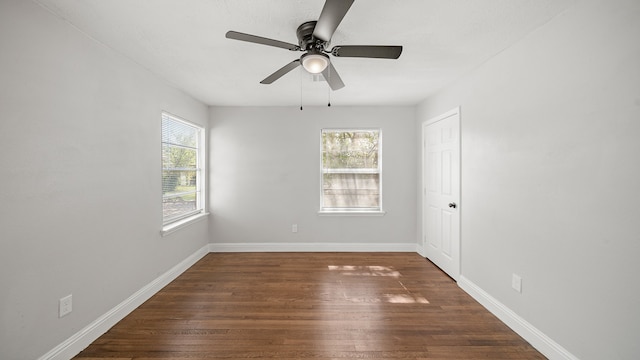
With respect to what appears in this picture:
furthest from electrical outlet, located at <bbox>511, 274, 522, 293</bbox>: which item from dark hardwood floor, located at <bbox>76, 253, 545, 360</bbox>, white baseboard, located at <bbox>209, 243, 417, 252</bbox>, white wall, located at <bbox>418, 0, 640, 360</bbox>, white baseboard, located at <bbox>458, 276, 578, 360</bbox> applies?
white baseboard, located at <bbox>209, 243, 417, 252</bbox>

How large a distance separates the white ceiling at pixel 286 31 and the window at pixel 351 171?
134cm

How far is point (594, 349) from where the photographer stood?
5.28ft

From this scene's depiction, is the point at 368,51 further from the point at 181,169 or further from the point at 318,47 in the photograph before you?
the point at 181,169

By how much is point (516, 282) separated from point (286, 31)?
2.77 meters

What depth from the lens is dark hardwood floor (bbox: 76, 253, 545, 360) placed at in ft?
6.41

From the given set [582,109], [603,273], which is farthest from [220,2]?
[603,273]

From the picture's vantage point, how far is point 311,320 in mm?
2336

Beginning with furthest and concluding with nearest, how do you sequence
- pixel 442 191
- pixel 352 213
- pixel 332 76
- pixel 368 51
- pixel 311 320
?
pixel 352 213 < pixel 442 191 < pixel 311 320 < pixel 332 76 < pixel 368 51

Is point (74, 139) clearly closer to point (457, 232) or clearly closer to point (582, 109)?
point (582, 109)

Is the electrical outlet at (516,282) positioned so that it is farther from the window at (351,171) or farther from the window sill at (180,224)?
the window sill at (180,224)

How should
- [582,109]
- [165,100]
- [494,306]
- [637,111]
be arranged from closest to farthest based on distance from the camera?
1. [637,111]
2. [582,109]
3. [494,306]
4. [165,100]

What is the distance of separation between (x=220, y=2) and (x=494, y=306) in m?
3.31

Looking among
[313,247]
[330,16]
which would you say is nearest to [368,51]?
[330,16]

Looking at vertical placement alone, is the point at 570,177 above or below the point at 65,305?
above
